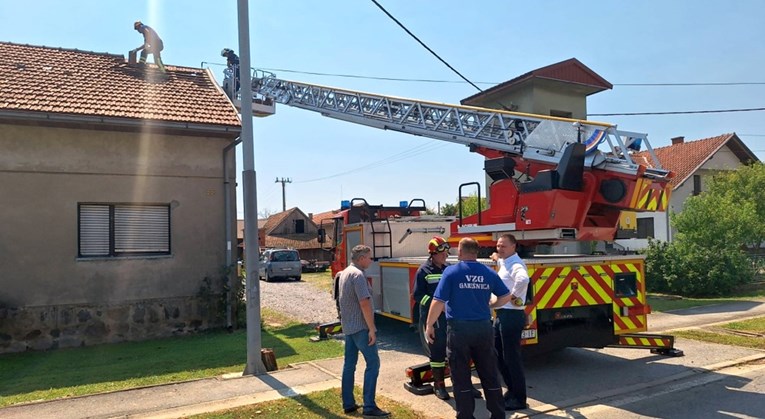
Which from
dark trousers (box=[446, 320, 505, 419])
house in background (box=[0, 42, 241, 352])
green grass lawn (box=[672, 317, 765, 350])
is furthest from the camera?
house in background (box=[0, 42, 241, 352])

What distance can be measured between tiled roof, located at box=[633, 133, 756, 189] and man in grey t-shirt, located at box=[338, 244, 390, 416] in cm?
2692

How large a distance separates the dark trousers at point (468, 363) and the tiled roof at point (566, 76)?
14332mm

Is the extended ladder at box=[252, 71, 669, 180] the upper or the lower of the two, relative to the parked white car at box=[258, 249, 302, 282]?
upper

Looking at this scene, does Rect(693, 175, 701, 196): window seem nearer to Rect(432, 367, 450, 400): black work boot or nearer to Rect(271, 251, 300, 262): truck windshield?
Rect(271, 251, 300, 262): truck windshield

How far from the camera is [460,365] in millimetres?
4910

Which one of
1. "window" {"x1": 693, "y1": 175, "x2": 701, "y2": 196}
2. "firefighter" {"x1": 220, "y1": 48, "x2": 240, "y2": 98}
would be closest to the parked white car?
"firefighter" {"x1": 220, "y1": 48, "x2": 240, "y2": 98}

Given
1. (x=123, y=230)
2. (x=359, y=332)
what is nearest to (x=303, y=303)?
(x=123, y=230)

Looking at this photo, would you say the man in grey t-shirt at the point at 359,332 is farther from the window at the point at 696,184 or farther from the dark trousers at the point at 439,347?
the window at the point at 696,184

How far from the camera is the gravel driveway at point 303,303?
502 inches

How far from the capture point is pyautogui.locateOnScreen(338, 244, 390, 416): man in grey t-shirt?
540 centimetres

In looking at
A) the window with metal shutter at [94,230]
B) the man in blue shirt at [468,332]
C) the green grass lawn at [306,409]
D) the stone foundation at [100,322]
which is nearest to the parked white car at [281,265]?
the stone foundation at [100,322]

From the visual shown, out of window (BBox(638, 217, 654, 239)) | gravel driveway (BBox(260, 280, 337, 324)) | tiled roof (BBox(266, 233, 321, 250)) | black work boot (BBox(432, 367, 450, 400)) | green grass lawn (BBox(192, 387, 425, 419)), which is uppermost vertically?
window (BBox(638, 217, 654, 239))

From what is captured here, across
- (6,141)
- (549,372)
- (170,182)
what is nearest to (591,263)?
(549,372)

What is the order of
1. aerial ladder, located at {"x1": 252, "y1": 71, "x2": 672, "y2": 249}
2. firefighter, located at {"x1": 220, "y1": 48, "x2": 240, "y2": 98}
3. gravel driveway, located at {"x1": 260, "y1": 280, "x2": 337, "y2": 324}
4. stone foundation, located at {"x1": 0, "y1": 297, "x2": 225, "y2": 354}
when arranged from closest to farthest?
aerial ladder, located at {"x1": 252, "y1": 71, "x2": 672, "y2": 249} → stone foundation, located at {"x1": 0, "y1": 297, "x2": 225, "y2": 354} → gravel driveway, located at {"x1": 260, "y1": 280, "x2": 337, "y2": 324} → firefighter, located at {"x1": 220, "y1": 48, "x2": 240, "y2": 98}
